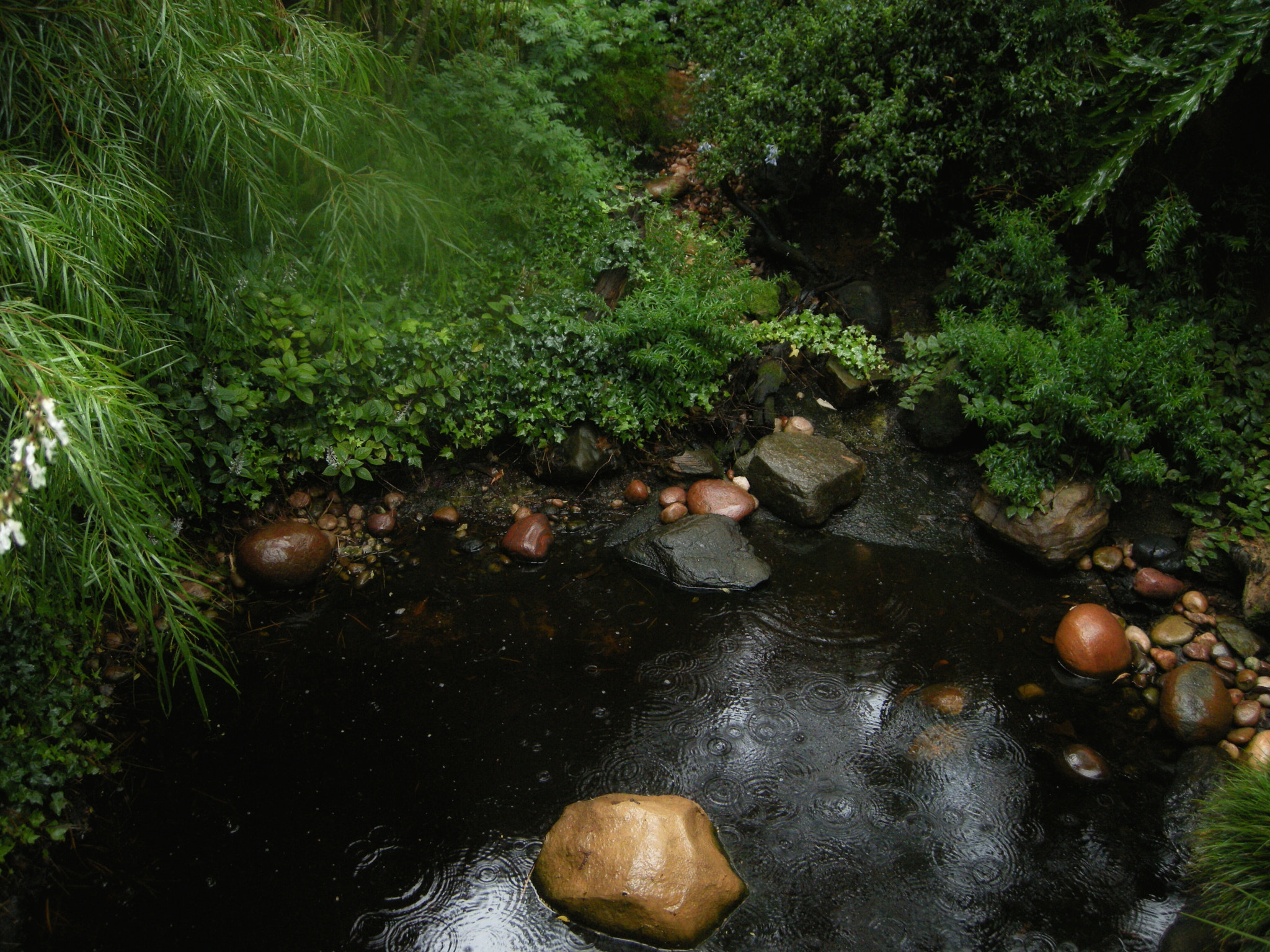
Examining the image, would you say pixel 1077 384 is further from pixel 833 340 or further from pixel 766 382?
pixel 766 382

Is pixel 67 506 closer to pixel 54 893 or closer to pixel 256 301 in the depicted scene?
pixel 54 893

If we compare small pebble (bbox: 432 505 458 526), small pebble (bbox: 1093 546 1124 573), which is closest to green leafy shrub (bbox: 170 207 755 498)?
small pebble (bbox: 432 505 458 526)

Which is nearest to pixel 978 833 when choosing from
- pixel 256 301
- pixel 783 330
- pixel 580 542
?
pixel 580 542

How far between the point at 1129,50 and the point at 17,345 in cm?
574

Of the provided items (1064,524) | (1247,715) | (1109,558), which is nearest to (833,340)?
(1064,524)

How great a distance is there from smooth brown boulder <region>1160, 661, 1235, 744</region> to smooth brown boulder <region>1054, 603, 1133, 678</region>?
0.81ft

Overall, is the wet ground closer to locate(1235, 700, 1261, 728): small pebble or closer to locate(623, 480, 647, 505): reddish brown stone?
locate(1235, 700, 1261, 728): small pebble

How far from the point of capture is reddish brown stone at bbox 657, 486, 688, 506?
15.0 feet

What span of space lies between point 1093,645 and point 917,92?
379cm

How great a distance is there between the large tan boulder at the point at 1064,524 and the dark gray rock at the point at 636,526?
2099 millimetres

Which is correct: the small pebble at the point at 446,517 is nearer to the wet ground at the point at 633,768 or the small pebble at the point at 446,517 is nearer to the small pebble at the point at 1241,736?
the wet ground at the point at 633,768

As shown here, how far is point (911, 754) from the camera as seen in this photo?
3.18 metres

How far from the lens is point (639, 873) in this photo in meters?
2.52

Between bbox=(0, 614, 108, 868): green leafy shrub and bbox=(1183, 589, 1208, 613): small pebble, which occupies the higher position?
bbox=(1183, 589, 1208, 613): small pebble
